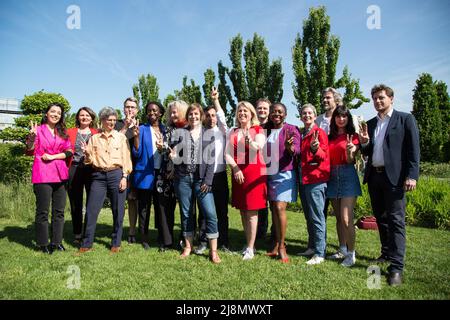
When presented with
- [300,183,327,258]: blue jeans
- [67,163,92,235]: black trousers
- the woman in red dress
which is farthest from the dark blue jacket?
[67,163,92,235]: black trousers

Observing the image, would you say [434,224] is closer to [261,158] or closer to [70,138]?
[261,158]

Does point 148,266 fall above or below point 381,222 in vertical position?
below

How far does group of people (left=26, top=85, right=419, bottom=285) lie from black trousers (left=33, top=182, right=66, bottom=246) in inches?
0.6

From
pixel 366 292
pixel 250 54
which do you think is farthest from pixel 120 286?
pixel 250 54

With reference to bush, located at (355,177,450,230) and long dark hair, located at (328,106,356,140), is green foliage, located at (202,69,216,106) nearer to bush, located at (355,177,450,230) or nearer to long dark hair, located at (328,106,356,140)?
bush, located at (355,177,450,230)

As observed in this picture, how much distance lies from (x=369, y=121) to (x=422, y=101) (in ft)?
90.7

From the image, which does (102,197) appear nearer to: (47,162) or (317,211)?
(47,162)

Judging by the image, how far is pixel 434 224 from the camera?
695 cm

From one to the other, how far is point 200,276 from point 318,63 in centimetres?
1556

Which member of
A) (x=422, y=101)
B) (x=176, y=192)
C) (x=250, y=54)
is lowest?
(x=176, y=192)

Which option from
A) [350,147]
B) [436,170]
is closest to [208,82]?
[436,170]

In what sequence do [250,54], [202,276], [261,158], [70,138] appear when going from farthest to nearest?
[250,54] → [70,138] → [261,158] → [202,276]

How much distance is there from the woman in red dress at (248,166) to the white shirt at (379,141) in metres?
1.50

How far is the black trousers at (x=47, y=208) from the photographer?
15.4 feet
